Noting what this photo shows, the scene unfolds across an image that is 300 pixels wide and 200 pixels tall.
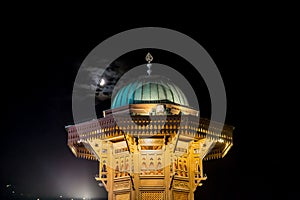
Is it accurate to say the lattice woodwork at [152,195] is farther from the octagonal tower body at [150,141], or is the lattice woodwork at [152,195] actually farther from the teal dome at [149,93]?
the teal dome at [149,93]

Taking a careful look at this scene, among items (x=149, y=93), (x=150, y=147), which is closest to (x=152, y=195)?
(x=150, y=147)

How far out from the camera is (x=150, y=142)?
22.5 metres

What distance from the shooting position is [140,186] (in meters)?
21.9

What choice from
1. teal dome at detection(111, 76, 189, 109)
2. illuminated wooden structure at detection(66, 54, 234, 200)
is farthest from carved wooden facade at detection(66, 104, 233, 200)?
teal dome at detection(111, 76, 189, 109)

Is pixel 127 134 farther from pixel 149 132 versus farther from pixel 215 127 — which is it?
pixel 215 127

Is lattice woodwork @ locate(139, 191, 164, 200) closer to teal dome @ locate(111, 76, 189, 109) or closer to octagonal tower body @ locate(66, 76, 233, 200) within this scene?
octagonal tower body @ locate(66, 76, 233, 200)

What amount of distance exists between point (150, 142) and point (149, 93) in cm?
249

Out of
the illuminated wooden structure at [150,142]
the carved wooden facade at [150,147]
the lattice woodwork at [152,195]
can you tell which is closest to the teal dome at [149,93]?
Result: the illuminated wooden structure at [150,142]

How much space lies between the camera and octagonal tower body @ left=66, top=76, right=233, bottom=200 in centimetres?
2088

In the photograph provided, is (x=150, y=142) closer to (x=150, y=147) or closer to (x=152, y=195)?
(x=150, y=147)

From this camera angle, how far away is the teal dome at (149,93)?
2320 cm

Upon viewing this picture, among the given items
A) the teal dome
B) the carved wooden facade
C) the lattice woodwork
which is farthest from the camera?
the teal dome

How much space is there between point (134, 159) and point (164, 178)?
1664 mm

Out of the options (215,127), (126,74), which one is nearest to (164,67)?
(126,74)
